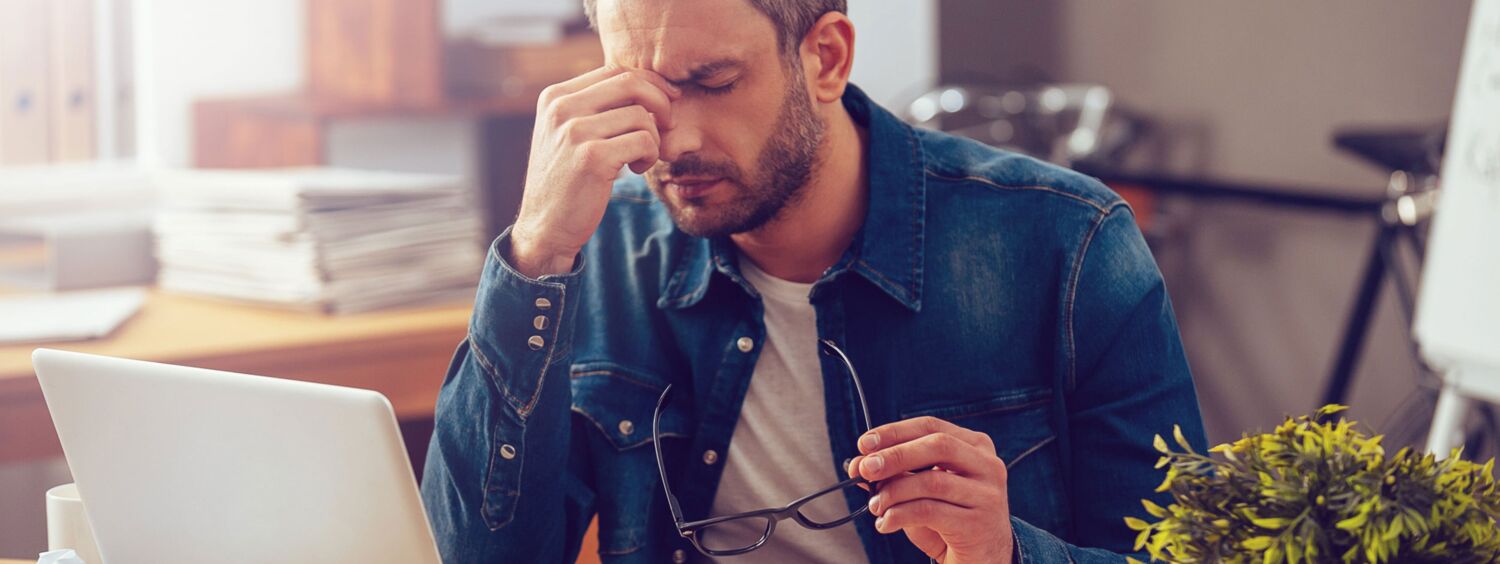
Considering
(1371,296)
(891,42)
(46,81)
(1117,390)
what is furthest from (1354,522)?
(891,42)

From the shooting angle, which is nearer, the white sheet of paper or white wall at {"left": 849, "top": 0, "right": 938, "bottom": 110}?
the white sheet of paper

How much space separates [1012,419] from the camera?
129 cm

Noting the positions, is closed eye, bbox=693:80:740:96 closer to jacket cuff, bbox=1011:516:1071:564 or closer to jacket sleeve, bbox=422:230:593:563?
jacket sleeve, bbox=422:230:593:563

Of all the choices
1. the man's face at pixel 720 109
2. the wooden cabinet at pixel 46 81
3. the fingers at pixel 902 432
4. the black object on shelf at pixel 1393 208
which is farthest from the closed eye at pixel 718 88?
the black object on shelf at pixel 1393 208

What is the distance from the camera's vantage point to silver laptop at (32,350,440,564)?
2.77ft

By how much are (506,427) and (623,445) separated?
164 mm

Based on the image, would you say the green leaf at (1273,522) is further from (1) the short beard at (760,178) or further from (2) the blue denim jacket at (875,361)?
(1) the short beard at (760,178)

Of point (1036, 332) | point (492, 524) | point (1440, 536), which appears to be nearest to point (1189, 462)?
point (1440, 536)

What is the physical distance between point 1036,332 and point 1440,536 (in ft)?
1.94

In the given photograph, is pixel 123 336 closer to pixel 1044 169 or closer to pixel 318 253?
pixel 318 253

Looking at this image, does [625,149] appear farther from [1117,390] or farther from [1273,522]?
[1273,522]

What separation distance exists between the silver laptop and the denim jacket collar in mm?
540

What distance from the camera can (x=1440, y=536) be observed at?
27.9 inches

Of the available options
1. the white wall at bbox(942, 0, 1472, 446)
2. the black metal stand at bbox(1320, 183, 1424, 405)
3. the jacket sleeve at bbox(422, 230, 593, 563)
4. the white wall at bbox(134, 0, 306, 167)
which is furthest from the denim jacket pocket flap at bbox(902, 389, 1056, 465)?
the white wall at bbox(942, 0, 1472, 446)
